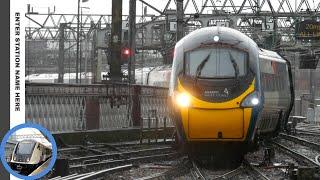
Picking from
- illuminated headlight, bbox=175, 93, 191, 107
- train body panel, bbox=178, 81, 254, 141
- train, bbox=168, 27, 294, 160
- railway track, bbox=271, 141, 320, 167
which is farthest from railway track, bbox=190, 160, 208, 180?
railway track, bbox=271, 141, 320, 167

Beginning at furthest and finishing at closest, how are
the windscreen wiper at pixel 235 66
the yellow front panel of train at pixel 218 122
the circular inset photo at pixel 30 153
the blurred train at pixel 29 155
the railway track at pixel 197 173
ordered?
the windscreen wiper at pixel 235 66 < the yellow front panel of train at pixel 218 122 < the railway track at pixel 197 173 < the blurred train at pixel 29 155 < the circular inset photo at pixel 30 153

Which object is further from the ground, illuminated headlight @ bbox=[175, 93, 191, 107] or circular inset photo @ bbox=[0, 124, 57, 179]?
illuminated headlight @ bbox=[175, 93, 191, 107]

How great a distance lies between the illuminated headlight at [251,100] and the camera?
12836 millimetres

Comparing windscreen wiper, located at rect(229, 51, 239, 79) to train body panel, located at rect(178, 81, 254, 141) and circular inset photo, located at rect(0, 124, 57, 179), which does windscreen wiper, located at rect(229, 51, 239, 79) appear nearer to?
train body panel, located at rect(178, 81, 254, 141)

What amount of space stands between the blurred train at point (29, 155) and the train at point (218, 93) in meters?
7.06

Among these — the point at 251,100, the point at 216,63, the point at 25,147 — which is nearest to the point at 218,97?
the point at 251,100

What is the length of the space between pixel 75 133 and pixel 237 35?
774cm

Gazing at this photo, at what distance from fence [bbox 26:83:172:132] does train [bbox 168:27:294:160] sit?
29.2 feet

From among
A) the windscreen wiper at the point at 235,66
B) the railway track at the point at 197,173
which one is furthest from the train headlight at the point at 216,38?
the railway track at the point at 197,173

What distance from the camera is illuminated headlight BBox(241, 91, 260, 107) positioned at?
12836 millimetres

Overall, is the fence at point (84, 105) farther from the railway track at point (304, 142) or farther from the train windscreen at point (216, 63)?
the train windscreen at point (216, 63)

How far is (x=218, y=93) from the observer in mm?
12773

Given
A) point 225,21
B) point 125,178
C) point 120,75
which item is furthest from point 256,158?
point 225,21

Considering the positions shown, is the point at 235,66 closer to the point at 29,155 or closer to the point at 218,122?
the point at 218,122
